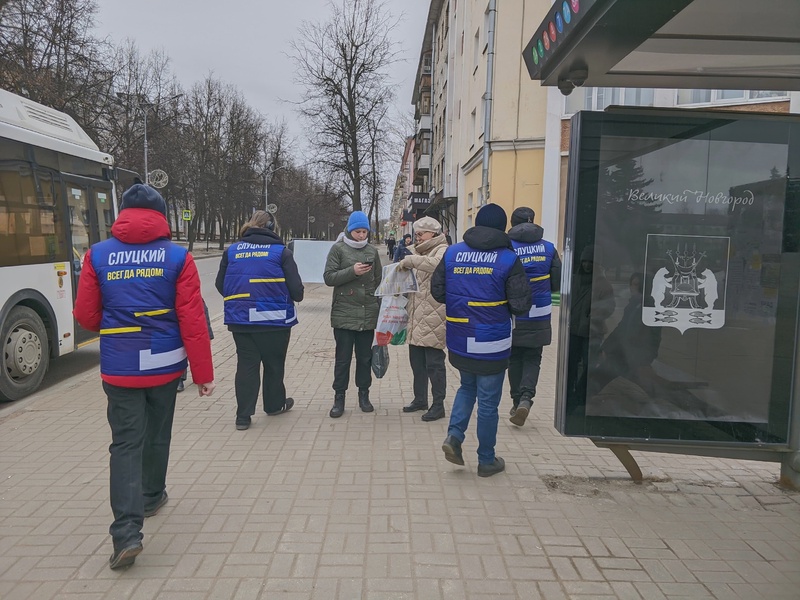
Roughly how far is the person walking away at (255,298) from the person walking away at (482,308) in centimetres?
171

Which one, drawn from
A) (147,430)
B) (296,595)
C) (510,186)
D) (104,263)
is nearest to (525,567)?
(296,595)

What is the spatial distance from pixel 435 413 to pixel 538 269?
1646 millimetres

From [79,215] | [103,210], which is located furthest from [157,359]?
[103,210]

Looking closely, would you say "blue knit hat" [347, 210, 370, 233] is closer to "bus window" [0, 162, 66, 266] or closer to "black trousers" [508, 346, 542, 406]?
"black trousers" [508, 346, 542, 406]

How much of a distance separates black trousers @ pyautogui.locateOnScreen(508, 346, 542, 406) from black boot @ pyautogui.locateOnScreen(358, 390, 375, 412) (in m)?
1.42

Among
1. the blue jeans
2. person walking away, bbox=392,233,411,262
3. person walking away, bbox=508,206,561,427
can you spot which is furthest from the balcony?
the blue jeans

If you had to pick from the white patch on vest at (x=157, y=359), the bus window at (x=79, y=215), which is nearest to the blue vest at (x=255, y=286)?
the white patch on vest at (x=157, y=359)

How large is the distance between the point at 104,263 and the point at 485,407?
2565 mm

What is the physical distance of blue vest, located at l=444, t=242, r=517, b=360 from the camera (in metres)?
4.04

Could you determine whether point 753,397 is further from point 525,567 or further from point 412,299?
point 412,299

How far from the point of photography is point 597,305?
3758 mm

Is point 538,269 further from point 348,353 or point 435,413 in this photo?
point 348,353

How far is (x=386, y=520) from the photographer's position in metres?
3.57

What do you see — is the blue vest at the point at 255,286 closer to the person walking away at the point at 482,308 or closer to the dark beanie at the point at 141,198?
the person walking away at the point at 482,308
